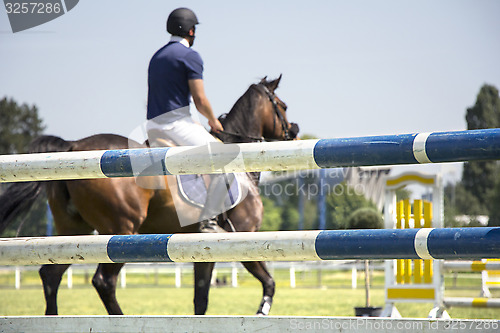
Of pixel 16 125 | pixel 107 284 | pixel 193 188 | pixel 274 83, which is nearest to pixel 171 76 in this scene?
pixel 193 188

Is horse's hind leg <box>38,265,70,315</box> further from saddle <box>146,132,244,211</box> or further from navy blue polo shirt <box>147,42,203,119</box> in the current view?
navy blue polo shirt <box>147,42,203,119</box>

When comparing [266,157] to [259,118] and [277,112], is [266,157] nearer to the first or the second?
[259,118]

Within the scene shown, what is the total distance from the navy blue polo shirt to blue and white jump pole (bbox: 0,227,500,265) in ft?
8.93

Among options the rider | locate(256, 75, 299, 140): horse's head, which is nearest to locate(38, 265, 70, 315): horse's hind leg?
→ the rider

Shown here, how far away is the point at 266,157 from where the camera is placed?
231 cm

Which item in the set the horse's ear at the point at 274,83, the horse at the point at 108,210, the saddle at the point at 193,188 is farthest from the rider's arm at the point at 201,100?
the horse's ear at the point at 274,83

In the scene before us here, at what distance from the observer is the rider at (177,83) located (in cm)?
495

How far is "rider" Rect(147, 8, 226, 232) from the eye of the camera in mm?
4949

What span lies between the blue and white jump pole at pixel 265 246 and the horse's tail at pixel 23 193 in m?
3.11

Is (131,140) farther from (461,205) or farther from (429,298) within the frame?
(461,205)

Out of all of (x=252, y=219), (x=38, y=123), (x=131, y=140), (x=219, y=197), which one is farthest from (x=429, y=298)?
(x=38, y=123)

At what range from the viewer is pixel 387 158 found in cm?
213

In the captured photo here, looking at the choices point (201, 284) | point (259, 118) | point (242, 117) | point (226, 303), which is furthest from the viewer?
point (226, 303)

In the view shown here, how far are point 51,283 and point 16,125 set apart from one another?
55.1m
